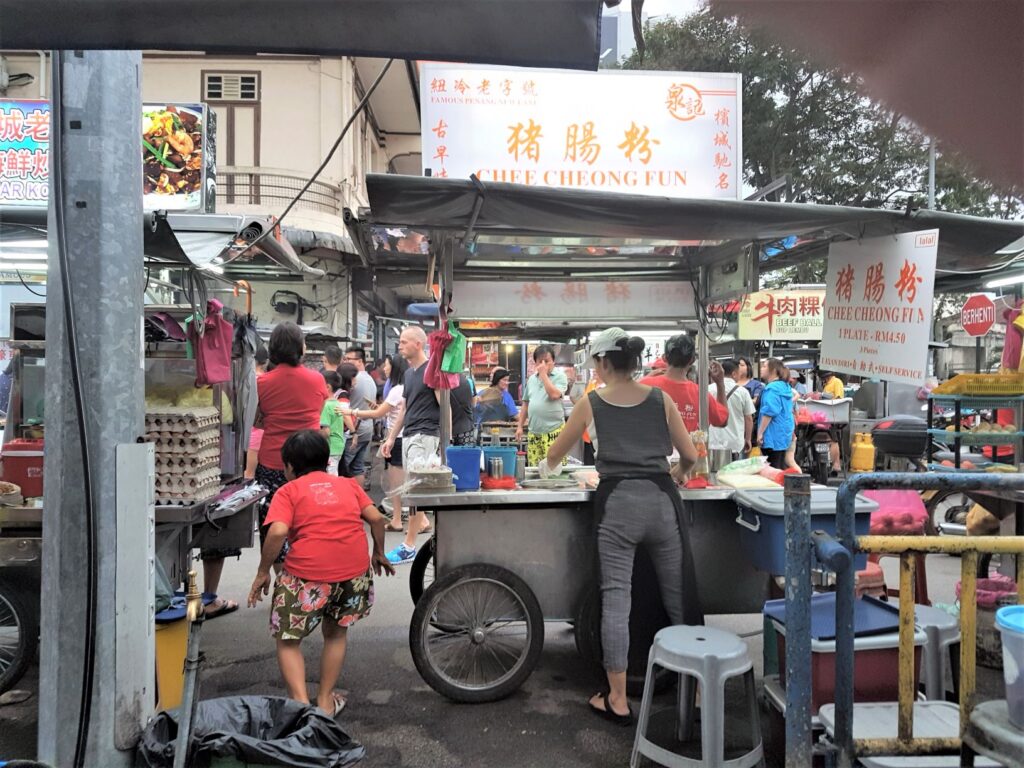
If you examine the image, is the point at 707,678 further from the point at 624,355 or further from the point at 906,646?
the point at 624,355

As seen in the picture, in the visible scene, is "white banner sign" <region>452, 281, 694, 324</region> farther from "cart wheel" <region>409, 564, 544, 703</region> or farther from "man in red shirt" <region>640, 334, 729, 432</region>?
"cart wheel" <region>409, 564, 544, 703</region>

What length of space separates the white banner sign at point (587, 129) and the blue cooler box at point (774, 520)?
209 cm

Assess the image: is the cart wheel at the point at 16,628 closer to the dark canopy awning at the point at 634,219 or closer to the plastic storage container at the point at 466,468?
the plastic storage container at the point at 466,468

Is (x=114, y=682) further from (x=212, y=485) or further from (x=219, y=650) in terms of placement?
(x=219, y=650)

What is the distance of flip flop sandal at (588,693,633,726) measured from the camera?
11.5 feet

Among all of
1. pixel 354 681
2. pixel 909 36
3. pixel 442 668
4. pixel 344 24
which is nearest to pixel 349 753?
pixel 442 668

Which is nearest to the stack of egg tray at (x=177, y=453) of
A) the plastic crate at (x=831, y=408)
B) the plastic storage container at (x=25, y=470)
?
the plastic storage container at (x=25, y=470)

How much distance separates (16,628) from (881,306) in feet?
17.6

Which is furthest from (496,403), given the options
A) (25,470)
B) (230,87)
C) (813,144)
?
(813,144)

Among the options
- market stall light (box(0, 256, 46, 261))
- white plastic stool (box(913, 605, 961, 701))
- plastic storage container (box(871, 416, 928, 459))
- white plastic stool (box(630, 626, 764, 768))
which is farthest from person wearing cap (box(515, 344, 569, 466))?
market stall light (box(0, 256, 46, 261))

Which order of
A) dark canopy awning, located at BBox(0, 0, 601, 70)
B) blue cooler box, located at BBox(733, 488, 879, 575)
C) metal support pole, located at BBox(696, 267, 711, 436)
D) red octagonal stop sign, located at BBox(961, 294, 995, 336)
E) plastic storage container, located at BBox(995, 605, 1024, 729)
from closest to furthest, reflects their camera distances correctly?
1. dark canopy awning, located at BBox(0, 0, 601, 70)
2. plastic storage container, located at BBox(995, 605, 1024, 729)
3. blue cooler box, located at BBox(733, 488, 879, 575)
4. metal support pole, located at BBox(696, 267, 711, 436)
5. red octagonal stop sign, located at BBox(961, 294, 995, 336)

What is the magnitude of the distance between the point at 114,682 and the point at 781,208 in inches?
152

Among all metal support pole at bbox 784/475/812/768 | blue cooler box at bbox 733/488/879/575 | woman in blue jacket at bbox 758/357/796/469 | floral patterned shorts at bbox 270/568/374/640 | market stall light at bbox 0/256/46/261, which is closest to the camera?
metal support pole at bbox 784/475/812/768

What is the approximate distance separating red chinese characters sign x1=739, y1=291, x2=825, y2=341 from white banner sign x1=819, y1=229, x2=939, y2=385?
781cm
